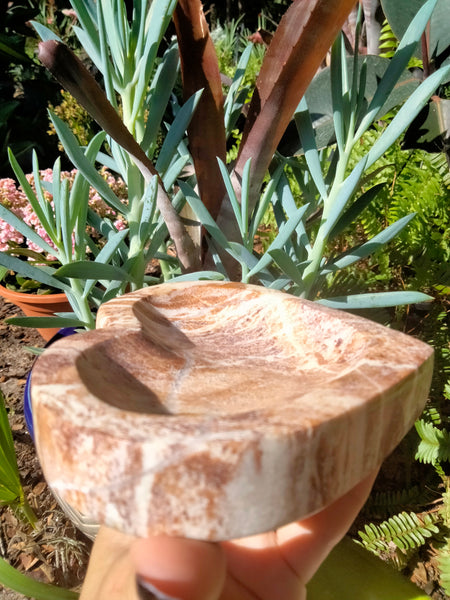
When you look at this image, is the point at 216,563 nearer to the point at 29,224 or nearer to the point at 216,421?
the point at 216,421

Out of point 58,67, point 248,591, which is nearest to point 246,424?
point 248,591

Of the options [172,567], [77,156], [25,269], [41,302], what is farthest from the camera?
[41,302]

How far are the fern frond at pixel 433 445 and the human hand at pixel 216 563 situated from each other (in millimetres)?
527

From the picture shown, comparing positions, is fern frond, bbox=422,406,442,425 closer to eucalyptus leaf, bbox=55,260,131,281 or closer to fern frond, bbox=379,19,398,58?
eucalyptus leaf, bbox=55,260,131,281

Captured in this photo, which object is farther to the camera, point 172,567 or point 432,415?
point 432,415

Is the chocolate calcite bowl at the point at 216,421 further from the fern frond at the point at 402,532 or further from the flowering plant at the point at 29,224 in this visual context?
the flowering plant at the point at 29,224

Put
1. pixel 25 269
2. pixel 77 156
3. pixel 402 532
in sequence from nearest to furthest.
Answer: pixel 77 156 → pixel 25 269 → pixel 402 532

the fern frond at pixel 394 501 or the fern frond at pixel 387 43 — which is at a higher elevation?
the fern frond at pixel 387 43

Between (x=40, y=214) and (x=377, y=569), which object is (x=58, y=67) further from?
(x=377, y=569)

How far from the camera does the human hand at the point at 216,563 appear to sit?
1.40 feet

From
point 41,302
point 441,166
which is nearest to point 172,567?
point 41,302

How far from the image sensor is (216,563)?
1.51 ft

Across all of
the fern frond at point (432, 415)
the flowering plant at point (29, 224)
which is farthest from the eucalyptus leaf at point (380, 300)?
the flowering plant at point (29, 224)

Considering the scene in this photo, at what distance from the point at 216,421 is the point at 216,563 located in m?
0.14
